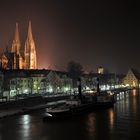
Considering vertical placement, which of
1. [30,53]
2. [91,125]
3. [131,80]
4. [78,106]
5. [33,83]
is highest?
[30,53]

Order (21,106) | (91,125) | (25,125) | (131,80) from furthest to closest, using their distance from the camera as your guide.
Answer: (131,80) → (21,106) → (91,125) → (25,125)

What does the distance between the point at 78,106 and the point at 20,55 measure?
83.9 metres

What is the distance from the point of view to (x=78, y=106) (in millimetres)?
54969

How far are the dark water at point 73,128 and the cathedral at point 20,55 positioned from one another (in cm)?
8204

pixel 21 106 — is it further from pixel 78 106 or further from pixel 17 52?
pixel 17 52

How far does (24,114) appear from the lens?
50.5 metres

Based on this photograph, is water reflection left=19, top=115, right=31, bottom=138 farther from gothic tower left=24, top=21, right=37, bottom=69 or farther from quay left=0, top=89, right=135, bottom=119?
gothic tower left=24, top=21, right=37, bottom=69

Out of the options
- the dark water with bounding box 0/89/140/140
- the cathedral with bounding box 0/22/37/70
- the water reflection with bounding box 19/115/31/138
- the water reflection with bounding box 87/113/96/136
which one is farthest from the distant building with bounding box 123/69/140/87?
the water reflection with bounding box 19/115/31/138

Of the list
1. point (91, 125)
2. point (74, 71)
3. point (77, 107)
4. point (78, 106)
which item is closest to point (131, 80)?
point (74, 71)

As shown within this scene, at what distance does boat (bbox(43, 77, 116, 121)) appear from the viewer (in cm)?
4769

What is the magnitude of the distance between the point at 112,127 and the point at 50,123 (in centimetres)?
824

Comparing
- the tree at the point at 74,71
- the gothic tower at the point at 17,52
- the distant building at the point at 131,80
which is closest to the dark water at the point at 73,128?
the tree at the point at 74,71

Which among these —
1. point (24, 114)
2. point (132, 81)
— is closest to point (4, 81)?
point (24, 114)

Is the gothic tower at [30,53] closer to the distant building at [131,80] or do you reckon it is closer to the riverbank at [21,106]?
the riverbank at [21,106]
